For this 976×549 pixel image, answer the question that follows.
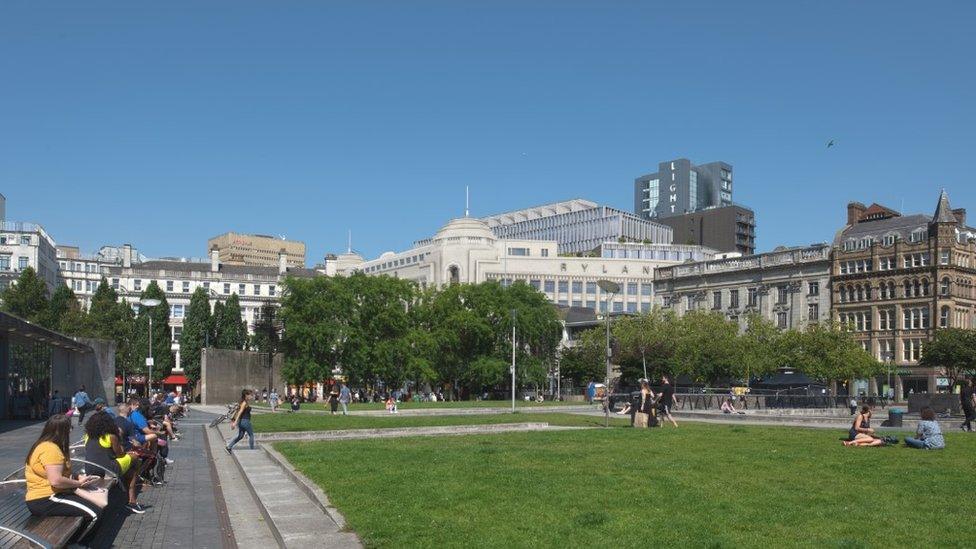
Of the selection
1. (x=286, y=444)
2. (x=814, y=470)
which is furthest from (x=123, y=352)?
(x=814, y=470)

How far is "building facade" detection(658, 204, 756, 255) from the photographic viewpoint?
17000 centimetres

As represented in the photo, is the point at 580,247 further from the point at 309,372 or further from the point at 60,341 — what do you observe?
the point at 60,341

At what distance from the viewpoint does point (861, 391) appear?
9012 centimetres

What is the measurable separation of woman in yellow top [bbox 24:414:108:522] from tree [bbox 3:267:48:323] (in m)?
77.4

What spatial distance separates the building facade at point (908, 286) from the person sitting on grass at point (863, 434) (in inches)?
2656

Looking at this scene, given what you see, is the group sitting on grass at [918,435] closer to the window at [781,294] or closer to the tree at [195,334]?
the window at [781,294]

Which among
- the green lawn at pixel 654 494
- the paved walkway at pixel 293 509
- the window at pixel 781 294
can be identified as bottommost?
the paved walkway at pixel 293 509

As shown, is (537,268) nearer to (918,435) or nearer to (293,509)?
(918,435)

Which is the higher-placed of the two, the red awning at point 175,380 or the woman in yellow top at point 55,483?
the woman in yellow top at point 55,483

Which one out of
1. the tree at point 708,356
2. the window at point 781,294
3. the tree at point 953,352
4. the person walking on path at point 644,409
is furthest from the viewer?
the window at point 781,294

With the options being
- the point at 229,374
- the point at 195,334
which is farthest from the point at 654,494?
the point at 195,334

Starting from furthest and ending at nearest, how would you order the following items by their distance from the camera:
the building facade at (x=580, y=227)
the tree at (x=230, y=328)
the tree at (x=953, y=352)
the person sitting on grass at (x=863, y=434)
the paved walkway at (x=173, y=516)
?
the building facade at (x=580, y=227), the tree at (x=230, y=328), the tree at (x=953, y=352), the person sitting on grass at (x=863, y=434), the paved walkway at (x=173, y=516)

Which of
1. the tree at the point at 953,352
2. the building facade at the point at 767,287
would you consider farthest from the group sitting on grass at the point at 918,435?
the building facade at the point at 767,287

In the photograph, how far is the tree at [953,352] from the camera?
77.4 meters
